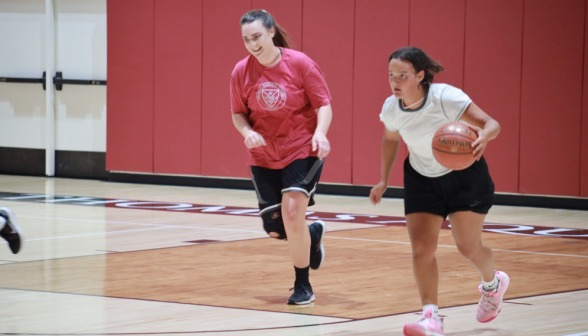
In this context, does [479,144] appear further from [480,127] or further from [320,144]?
[320,144]

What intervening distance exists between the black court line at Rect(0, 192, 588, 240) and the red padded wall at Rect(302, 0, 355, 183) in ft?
6.61

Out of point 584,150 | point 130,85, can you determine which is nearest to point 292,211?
point 584,150

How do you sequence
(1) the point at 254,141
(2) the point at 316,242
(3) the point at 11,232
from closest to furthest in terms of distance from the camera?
(1) the point at 254,141, (2) the point at 316,242, (3) the point at 11,232

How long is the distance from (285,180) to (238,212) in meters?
4.97

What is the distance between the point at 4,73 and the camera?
1457 cm

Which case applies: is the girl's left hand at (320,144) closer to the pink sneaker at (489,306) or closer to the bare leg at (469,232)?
the bare leg at (469,232)

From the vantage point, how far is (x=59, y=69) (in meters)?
14.1

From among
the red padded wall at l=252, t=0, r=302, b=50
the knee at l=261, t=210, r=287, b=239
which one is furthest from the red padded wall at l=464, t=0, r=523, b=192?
the knee at l=261, t=210, r=287, b=239

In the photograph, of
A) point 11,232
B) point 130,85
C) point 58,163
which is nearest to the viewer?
point 11,232

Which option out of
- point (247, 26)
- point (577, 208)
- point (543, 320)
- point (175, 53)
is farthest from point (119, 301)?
point (175, 53)

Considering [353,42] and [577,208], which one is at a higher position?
[353,42]

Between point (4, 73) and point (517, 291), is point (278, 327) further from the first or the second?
point (4, 73)

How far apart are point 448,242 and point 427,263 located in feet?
11.9

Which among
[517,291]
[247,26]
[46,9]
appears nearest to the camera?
[247,26]
